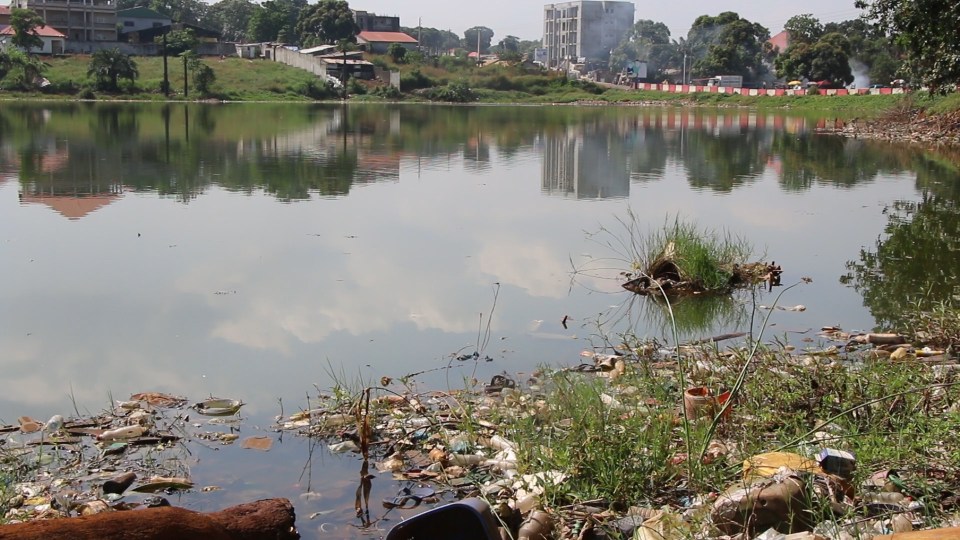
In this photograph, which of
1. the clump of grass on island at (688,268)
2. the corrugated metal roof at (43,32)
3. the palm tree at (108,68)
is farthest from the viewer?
the corrugated metal roof at (43,32)

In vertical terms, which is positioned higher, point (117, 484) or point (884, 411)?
point (884, 411)

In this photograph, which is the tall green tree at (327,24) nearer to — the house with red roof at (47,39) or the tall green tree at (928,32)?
the house with red roof at (47,39)

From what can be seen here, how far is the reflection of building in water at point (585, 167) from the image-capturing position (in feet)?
57.4

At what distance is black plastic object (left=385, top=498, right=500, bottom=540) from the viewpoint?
360 centimetres

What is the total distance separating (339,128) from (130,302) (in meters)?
25.9

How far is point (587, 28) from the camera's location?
120 metres

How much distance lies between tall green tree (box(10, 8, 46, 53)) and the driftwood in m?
66.3

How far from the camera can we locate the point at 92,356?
22.3ft

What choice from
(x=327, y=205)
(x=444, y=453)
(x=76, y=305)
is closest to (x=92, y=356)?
(x=76, y=305)

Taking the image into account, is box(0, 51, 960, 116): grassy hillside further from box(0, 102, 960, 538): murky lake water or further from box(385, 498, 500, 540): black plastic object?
box(385, 498, 500, 540): black plastic object

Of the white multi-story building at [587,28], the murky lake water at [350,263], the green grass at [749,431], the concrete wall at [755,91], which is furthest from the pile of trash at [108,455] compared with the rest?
the white multi-story building at [587,28]

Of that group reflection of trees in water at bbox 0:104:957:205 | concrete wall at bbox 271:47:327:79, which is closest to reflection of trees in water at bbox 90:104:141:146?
reflection of trees in water at bbox 0:104:957:205

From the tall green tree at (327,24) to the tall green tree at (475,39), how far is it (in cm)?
5739

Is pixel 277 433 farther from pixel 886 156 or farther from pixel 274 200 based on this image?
pixel 886 156
